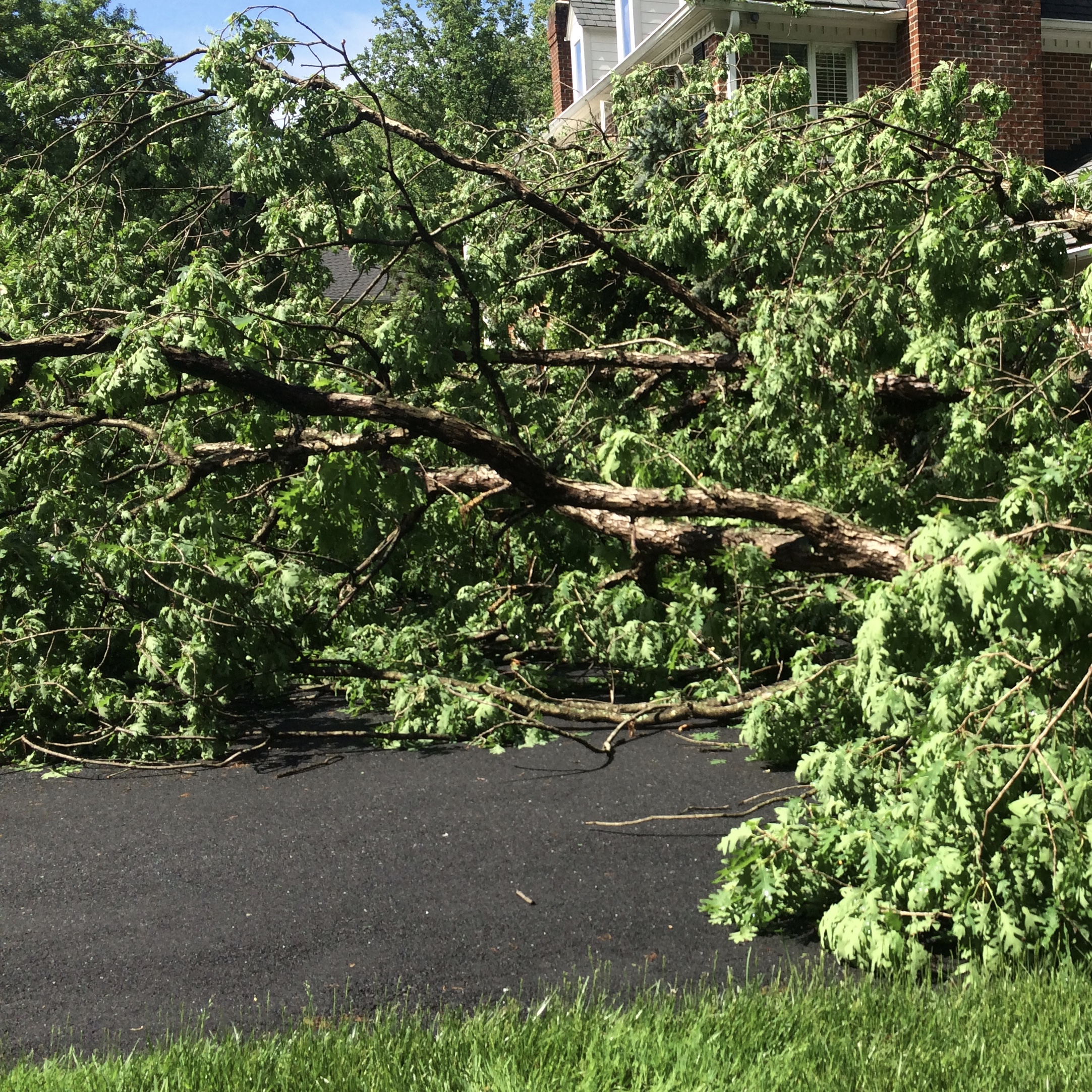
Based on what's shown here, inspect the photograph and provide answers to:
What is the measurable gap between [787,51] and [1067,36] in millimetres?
4537

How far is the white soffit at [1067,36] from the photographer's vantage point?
18548mm

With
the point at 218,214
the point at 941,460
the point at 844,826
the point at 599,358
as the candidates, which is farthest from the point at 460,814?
the point at 218,214

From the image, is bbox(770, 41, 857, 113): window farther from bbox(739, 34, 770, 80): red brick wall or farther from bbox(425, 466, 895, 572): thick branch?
bbox(425, 466, 895, 572): thick branch

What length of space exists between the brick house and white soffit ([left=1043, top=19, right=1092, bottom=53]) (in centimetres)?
2

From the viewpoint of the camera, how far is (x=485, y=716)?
6.35 m

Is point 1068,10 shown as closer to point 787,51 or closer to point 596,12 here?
point 787,51

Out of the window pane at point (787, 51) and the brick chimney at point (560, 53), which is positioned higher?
the brick chimney at point (560, 53)

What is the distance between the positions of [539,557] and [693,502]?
218cm

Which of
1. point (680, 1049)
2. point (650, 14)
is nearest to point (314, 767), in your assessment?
point (680, 1049)

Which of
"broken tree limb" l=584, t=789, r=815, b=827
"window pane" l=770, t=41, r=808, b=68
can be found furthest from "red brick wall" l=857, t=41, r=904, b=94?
"broken tree limb" l=584, t=789, r=815, b=827

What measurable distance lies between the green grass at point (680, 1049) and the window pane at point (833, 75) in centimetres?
1767

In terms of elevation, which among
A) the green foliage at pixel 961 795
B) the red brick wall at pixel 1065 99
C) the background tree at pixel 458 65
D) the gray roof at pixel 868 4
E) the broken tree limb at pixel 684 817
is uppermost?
the background tree at pixel 458 65

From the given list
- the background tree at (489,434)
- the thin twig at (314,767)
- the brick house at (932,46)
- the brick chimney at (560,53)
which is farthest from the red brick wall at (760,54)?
the thin twig at (314,767)

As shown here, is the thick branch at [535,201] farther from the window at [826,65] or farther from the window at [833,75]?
the window at [833,75]
